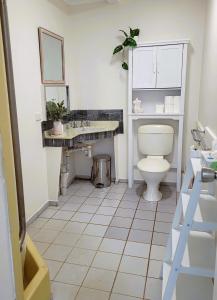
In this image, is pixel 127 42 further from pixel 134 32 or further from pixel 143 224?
pixel 143 224

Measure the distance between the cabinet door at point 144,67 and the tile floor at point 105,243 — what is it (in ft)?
4.64

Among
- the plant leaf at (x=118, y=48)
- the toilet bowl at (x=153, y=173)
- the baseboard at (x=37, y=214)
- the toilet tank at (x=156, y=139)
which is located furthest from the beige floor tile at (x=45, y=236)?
the plant leaf at (x=118, y=48)

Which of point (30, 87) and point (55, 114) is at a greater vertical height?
point (30, 87)

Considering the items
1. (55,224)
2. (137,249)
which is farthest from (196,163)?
(55,224)

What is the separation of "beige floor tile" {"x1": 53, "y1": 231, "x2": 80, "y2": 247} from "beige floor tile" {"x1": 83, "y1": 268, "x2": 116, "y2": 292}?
16.0 inches

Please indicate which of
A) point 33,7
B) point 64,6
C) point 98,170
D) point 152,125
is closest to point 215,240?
point 152,125

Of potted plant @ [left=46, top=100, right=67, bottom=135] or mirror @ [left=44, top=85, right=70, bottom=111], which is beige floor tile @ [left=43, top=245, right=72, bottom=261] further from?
mirror @ [left=44, top=85, right=70, bottom=111]

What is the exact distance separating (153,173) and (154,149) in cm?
A: 45

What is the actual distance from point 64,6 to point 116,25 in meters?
0.70

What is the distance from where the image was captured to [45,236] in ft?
7.50

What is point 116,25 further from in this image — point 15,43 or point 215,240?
point 215,240

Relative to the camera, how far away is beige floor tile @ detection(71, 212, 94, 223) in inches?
101

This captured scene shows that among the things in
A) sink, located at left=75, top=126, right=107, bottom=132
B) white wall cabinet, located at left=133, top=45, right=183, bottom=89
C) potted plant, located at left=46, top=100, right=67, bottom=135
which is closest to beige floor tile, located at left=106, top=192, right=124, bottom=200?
sink, located at left=75, top=126, right=107, bottom=132

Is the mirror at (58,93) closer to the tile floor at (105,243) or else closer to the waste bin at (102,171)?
the waste bin at (102,171)
